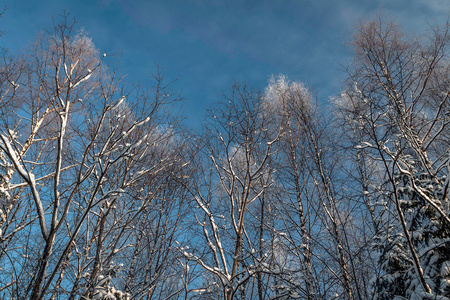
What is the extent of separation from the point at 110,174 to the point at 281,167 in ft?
11.3

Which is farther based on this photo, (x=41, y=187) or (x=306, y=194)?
(x=41, y=187)

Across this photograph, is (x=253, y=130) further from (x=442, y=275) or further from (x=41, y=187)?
(x=41, y=187)

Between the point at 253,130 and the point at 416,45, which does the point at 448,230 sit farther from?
the point at 416,45

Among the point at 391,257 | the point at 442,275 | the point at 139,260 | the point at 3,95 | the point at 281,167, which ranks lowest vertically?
the point at 442,275

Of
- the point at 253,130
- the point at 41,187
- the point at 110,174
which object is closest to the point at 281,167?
the point at 253,130

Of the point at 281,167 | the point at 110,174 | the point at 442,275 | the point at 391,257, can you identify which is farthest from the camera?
the point at 281,167

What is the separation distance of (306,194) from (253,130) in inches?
66.7

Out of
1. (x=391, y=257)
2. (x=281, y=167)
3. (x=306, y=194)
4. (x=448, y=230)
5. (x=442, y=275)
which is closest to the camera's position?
(x=442, y=275)

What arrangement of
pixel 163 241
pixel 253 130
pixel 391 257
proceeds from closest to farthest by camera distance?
pixel 391 257 → pixel 253 130 → pixel 163 241

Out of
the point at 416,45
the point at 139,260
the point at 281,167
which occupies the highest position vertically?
the point at 416,45

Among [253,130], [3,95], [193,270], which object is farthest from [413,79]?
[3,95]

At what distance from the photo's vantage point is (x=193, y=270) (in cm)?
439

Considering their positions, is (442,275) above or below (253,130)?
below

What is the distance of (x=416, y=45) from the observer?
5.20 meters
